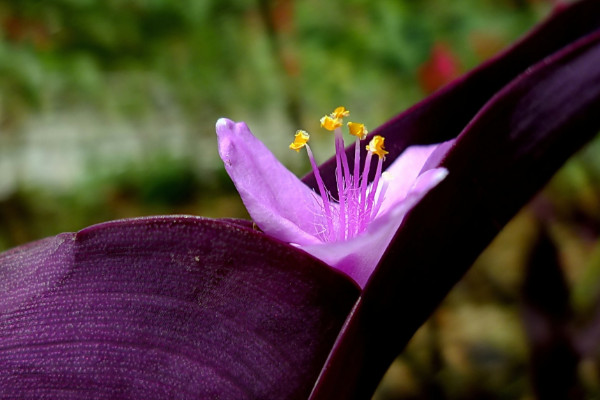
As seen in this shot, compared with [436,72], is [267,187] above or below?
below

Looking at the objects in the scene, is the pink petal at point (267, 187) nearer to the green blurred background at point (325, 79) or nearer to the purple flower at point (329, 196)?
the purple flower at point (329, 196)

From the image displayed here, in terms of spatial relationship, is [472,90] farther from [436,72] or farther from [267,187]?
[436,72]

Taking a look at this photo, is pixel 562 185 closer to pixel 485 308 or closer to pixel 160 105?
pixel 485 308

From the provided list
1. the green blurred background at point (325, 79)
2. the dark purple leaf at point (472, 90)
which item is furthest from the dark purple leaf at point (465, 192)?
the green blurred background at point (325, 79)

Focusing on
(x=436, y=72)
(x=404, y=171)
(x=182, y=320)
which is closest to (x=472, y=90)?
(x=404, y=171)

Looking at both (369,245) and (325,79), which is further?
(325,79)

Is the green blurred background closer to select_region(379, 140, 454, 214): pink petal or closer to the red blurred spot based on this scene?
the red blurred spot

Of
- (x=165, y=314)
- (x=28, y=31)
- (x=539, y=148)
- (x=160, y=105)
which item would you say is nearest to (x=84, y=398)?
(x=165, y=314)
